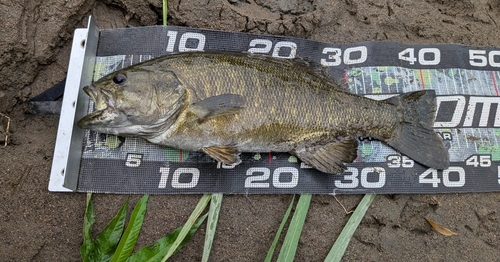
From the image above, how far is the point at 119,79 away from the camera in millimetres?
2871

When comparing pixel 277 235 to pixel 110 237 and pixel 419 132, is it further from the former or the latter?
pixel 419 132

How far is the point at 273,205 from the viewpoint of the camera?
10.9ft

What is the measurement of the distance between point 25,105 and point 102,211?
1295 millimetres

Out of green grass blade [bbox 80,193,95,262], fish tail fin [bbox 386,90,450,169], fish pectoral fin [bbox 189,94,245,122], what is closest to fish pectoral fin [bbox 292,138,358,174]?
fish tail fin [bbox 386,90,450,169]

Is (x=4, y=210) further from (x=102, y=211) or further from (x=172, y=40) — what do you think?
(x=172, y=40)

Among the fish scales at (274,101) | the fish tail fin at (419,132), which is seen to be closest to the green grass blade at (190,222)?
the fish scales at (274,101)

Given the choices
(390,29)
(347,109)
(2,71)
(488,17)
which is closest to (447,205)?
(347,109)

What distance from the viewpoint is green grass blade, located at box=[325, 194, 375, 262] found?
3.14 m

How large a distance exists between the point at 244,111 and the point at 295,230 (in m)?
1.16

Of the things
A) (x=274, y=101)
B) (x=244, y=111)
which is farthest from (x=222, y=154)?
(x=274, y=101)

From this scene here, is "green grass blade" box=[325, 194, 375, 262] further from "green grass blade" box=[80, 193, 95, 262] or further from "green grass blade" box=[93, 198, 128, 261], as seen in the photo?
"green grass blade" box=[80, 193, 95, 262]

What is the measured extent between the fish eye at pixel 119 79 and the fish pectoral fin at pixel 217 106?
1.93 ft

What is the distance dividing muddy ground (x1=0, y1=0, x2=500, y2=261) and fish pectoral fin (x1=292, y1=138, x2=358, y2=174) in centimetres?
34

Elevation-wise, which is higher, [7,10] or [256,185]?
[7,10]
